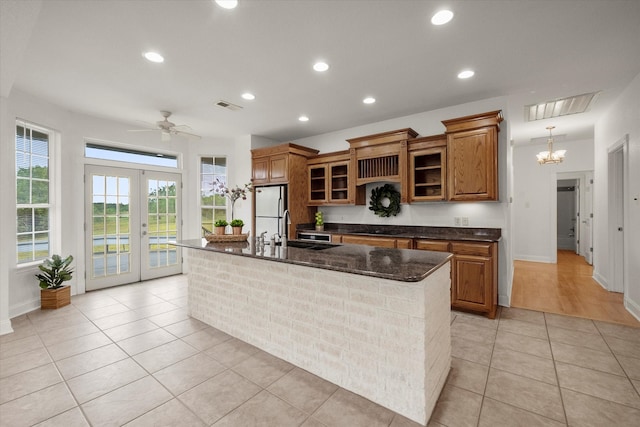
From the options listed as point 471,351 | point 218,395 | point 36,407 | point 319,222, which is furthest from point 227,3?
point 319,222

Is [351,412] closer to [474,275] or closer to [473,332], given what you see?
[473,332]

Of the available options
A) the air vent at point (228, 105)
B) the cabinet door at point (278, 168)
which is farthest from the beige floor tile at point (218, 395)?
the cabinet door at point (278, 168)

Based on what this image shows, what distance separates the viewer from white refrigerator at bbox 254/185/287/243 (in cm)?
507

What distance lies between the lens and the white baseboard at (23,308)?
3.59 m

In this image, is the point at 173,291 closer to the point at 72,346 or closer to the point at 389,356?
the point at 72,346

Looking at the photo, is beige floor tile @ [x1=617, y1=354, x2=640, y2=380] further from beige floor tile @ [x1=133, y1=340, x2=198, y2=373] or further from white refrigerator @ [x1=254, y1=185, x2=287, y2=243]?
white refrigerator @ [x1=254, y1=185, x2=287, y2=243]

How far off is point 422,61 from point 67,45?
323 cm

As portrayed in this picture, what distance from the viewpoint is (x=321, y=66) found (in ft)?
9.79

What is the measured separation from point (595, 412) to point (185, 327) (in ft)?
11.4

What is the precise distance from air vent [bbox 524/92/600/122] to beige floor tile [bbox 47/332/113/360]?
588 cm

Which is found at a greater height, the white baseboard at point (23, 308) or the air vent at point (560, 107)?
the air vent at point (560, 107)

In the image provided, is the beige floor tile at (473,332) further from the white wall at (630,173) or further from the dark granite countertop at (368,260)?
the white wall at (630,173)

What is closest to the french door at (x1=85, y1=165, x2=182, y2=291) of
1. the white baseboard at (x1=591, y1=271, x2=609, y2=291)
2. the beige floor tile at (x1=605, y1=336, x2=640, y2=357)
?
the beige floor tile at (x1=605, y1=336, x2=640, y2=357)

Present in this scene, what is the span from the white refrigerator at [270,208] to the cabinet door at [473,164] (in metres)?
2.66
